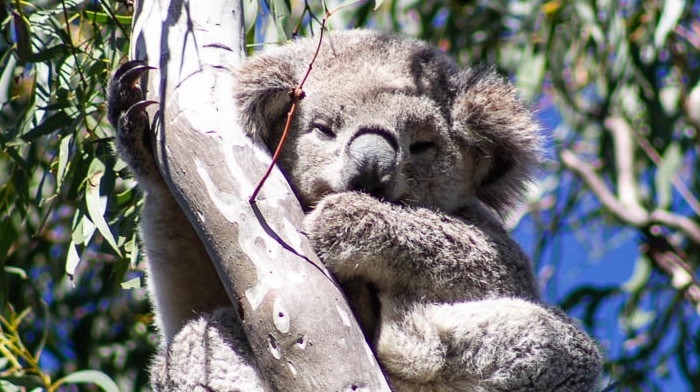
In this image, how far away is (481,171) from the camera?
9.77 feet

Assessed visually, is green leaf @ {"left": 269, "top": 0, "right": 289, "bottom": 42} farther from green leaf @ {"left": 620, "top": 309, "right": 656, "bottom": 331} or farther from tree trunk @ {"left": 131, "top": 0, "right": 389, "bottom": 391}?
green leaf @ {"left": 620, "top": 309, "right": 656, "bottom": 331}

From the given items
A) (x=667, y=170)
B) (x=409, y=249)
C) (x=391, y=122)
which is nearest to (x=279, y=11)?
(x=391, y=122)

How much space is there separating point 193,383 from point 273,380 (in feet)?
1.73

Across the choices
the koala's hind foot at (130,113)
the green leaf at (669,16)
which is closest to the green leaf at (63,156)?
the koala's hind foot at (130,113)

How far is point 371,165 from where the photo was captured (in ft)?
8.16

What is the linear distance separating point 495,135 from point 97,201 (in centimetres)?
122

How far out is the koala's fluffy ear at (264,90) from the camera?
8.41ft

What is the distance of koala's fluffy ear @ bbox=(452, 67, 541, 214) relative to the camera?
2.87 m

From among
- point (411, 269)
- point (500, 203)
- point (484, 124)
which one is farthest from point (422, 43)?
point (411, 269)

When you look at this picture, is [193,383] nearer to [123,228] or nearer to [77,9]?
[123,228]

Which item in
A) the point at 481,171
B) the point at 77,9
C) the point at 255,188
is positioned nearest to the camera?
the point at 255,188

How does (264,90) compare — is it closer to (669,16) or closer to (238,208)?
(238,208)

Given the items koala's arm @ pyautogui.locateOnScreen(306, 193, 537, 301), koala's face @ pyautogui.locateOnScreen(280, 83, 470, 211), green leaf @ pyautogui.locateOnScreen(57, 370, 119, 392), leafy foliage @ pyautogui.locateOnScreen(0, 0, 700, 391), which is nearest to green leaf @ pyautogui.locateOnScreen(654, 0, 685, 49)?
leafy foliage @ pyautogui.locateOnScreen(0, 0, 700, 391)

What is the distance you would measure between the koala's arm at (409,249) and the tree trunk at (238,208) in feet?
0.61
